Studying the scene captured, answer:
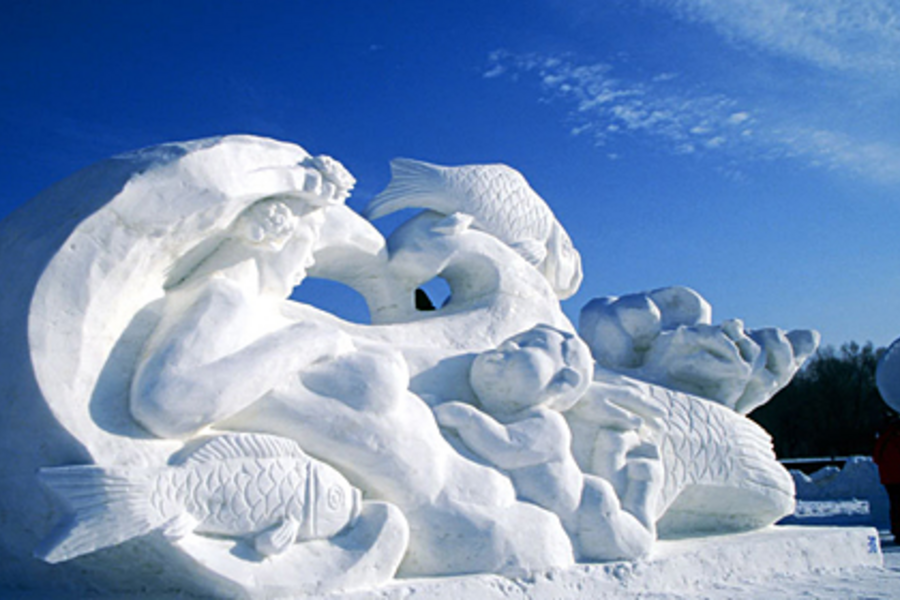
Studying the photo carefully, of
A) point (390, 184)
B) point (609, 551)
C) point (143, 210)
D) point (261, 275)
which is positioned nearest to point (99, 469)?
point (143, 210)

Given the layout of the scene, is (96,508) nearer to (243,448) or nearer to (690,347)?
(243,448)

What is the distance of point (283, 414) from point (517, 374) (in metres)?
0.99

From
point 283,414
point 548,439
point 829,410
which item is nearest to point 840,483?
point 548,439

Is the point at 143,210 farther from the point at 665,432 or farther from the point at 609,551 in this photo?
the point at 665,432

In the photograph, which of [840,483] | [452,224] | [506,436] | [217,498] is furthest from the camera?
[840,483]

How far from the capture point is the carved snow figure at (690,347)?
4188 mm

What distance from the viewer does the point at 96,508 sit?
85.5 inches

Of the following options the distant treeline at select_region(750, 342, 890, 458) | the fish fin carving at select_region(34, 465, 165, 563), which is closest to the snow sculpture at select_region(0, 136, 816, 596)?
the fish fin carving at select_region(34, 465, 165, 563)

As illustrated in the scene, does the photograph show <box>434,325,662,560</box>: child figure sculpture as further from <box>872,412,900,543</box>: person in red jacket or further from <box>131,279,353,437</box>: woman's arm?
<box>872,412,900,543</box>: person in red jacket

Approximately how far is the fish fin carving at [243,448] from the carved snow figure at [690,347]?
7.26 ft

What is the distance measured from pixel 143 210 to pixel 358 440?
105 centimetres

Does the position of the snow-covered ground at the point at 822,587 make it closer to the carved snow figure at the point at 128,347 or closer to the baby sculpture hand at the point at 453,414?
the baby sculpture hand at the point at 453,414

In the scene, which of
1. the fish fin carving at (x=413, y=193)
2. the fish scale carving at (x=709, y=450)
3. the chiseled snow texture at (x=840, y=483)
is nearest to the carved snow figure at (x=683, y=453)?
the fish scale carving at (x=709, y=450)

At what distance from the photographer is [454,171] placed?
415cm
